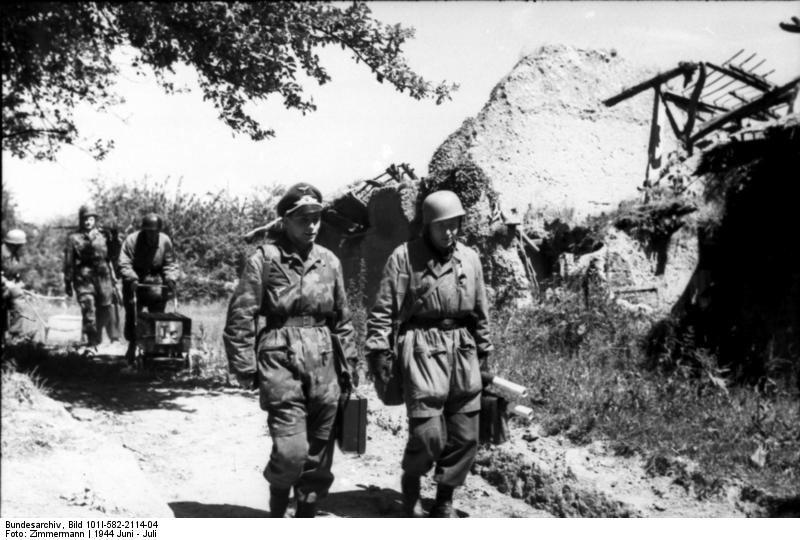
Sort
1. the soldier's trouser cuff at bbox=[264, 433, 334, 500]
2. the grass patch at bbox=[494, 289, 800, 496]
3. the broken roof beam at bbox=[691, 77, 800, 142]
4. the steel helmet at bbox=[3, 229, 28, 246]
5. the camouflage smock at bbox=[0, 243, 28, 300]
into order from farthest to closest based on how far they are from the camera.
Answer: the broken roof beam at bbox=[691, 77, 800, 142]
the camouflage smock at bbox=[0, 243, 28, 300]
the steel helmet at bbox=[3, 229, 28, 246]
the grass patch at bbox=[494, 289, 800, 496]
the soldier's trouser cuff at bbox=[264, 433, 334, 500]

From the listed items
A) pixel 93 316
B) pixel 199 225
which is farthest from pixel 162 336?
pixel 199 225

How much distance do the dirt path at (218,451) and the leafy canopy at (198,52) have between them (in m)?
2.57

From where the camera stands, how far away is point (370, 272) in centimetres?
916

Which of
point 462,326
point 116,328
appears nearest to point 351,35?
point 462,326

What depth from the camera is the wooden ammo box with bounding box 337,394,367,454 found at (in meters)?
4.84

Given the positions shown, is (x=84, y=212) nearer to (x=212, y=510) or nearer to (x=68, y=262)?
(x=68, y=262)

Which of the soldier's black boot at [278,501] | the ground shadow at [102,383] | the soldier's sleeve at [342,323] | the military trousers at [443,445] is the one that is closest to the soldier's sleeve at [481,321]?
the military trousers at [443,445]

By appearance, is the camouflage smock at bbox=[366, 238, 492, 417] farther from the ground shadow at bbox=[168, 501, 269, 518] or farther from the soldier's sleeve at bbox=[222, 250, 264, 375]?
the ground shadow at bbox=[168, 501, 269, 518]

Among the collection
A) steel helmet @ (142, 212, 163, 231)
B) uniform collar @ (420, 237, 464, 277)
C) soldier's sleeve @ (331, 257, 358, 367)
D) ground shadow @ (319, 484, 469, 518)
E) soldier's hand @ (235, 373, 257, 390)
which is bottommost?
ground shadow @ (319, 484, 469, 518)

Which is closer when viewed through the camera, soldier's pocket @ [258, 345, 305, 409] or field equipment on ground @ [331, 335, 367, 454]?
soldier's pocket @ [258, 345, 305, 409]

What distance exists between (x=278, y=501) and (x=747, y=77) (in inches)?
417

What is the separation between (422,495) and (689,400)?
2814mm

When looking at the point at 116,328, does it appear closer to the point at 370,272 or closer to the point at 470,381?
the point at 370,272

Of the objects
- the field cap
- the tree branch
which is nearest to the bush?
the tree branch
